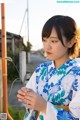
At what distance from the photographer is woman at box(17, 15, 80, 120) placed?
2.10 m

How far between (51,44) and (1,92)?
146 inches

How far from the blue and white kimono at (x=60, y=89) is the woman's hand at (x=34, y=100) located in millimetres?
45

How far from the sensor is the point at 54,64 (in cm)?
233

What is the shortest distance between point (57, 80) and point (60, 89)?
7 centimetres

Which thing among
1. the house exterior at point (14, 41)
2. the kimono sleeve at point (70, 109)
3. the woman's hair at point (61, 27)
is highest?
the woman's hair at point (61, 27)

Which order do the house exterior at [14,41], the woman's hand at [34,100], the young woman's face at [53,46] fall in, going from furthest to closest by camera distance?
the house exterior at [14,41] < the young woman's face at [53,46] < the woman's hand at [34,100]

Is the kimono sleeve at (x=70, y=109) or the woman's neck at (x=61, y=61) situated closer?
the kimono sleeve at (x=70, y=109)

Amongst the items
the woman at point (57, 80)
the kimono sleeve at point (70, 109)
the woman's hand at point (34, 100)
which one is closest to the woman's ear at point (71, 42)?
the woman at point (57, 80)

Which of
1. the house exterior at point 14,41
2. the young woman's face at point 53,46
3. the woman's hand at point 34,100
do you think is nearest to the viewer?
the woman's hand at point 34,100

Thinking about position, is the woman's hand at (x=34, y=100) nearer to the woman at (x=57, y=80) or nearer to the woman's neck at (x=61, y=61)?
the woman at (x=57, y=80)

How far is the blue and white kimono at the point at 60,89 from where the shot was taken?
83.3 inches

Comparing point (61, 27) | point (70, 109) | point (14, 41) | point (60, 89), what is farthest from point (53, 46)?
point (14, 41)

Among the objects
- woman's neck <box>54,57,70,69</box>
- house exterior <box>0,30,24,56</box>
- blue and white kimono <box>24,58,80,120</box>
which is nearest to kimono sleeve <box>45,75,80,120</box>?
blue and white kimono <box>24,58,80,120</box>

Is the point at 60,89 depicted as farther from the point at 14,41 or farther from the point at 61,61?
the point at 14,41
